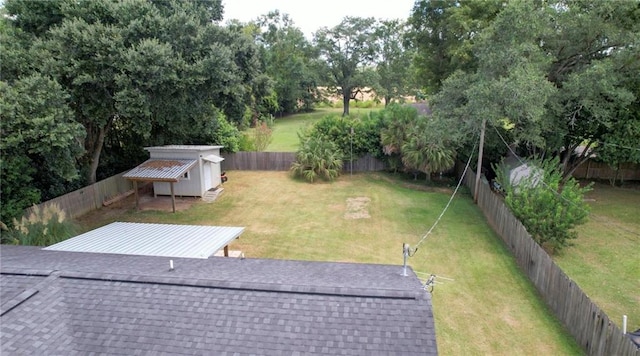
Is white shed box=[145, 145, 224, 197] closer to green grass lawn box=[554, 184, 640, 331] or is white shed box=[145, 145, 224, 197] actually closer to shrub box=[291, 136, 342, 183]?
shrub box=[291, 136, 342, 183]

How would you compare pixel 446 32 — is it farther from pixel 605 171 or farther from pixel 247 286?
pixel 247 286

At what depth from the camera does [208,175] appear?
19.0 metres

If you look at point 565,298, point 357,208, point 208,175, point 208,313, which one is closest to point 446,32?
point 357,208

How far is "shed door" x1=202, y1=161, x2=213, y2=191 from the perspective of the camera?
18688mm

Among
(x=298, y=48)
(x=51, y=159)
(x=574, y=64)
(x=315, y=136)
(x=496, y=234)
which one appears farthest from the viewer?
(x=298, y=48)

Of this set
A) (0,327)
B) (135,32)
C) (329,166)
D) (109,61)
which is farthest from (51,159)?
(329,166)

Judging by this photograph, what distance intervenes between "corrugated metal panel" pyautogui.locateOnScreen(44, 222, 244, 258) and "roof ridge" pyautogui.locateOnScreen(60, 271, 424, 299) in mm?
2296

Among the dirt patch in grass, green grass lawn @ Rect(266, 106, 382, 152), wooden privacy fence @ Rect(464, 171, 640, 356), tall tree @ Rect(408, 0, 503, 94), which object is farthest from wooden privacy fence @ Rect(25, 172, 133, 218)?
tall tree @ Rect(408, 0, 503, 94)

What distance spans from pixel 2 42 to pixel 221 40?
684 cm

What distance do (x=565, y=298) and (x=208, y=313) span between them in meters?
7.55

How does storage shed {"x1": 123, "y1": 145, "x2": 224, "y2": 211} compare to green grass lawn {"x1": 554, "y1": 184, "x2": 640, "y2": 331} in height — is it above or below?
above

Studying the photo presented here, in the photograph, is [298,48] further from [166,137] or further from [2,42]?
[2,42]

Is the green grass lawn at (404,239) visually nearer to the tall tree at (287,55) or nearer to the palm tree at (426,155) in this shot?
the palm tree at (426,155)

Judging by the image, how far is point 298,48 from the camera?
167 feet
